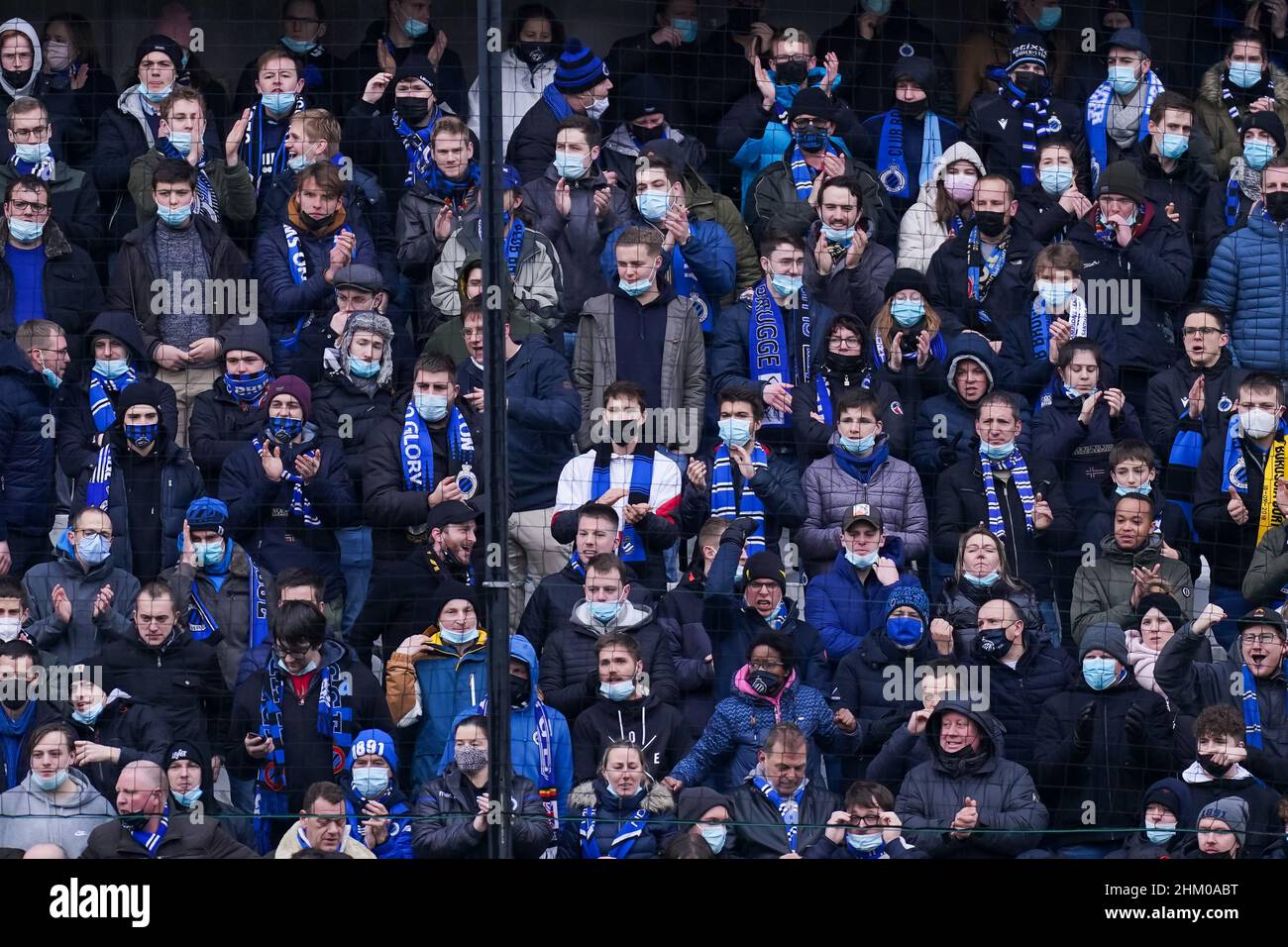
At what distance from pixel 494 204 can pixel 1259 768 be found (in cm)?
371

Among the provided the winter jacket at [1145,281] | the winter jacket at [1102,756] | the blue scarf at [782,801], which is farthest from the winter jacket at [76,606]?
the winter jacket at [1145,281]

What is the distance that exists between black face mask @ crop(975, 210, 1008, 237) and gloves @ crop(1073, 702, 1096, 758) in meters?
2.37

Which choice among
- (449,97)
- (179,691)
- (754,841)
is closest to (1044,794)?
(754,841)

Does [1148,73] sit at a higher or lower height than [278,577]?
higher

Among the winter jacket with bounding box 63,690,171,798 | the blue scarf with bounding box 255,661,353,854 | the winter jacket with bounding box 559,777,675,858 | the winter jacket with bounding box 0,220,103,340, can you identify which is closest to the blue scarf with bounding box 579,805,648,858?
the winter jacket with bounding box 559,777,675,858

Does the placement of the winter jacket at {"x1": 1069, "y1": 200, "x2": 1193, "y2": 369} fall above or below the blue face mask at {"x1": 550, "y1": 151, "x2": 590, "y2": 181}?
below

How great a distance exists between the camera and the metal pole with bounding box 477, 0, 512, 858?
9.09 meters

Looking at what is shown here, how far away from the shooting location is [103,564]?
9977 millimetres

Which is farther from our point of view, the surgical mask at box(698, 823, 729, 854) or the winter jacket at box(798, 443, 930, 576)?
the winter jacket at box(798, 443, 930, 576)

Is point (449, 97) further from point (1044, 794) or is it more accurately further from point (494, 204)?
point (1044, 794)

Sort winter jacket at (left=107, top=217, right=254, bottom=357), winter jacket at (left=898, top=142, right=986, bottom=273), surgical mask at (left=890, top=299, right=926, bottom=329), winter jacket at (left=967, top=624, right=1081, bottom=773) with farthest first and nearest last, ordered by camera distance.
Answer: winter jacket at (left=898, top=142, right=986, bottom=273) < surgical mask at (left=890, top=299, right=926, bottom=329) < winter jacket at (left=107, top=217, right=254, bottom=357) < winter jacket at (left=967, top=624, right=1081, bottom=773)

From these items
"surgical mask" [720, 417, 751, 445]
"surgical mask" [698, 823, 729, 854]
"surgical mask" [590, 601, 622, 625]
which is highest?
"surgical mask" [720, 417, 751, 445]

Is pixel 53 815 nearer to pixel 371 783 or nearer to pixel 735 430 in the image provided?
pixel 371 783

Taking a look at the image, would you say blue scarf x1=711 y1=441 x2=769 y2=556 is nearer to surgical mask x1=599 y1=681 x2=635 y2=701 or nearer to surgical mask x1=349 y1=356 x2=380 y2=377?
surgical mask x1=599 y1=681 x2=635 y2=701
